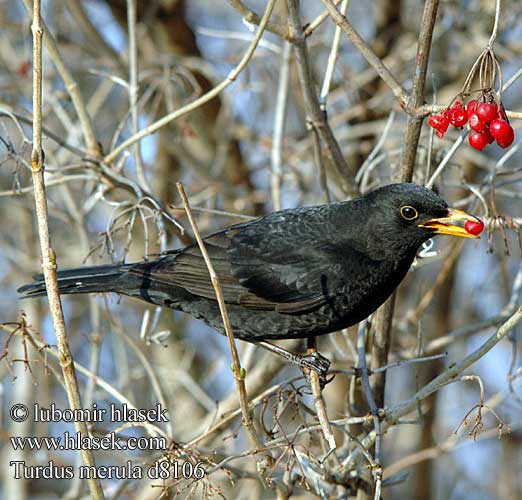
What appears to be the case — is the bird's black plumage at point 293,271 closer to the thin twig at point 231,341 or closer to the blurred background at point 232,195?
the blurred background at point 232,195

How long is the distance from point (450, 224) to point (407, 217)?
214 millimetres

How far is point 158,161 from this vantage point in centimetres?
687

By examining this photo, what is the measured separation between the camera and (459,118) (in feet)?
9.68

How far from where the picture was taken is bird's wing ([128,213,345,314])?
3.99 metres

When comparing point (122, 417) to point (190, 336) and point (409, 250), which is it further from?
point (190, 336)

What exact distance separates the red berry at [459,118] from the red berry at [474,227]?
0.51m

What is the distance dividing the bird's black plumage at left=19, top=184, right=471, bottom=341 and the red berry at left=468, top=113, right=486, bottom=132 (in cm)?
72

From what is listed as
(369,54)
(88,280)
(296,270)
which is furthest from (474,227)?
(88,280)

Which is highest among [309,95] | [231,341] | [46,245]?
[309,95]

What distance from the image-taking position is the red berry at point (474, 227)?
328 cm

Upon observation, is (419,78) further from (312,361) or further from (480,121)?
(312,361)

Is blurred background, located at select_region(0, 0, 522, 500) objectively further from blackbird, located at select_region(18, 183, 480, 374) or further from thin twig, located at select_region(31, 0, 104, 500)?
thin twig, located at select_region(31, 0, 104, 500)

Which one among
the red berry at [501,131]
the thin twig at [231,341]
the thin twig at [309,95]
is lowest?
the thin twig at [231,341]

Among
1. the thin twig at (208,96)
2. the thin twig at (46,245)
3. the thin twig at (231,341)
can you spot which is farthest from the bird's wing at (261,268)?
the thin twig at (46,245)
